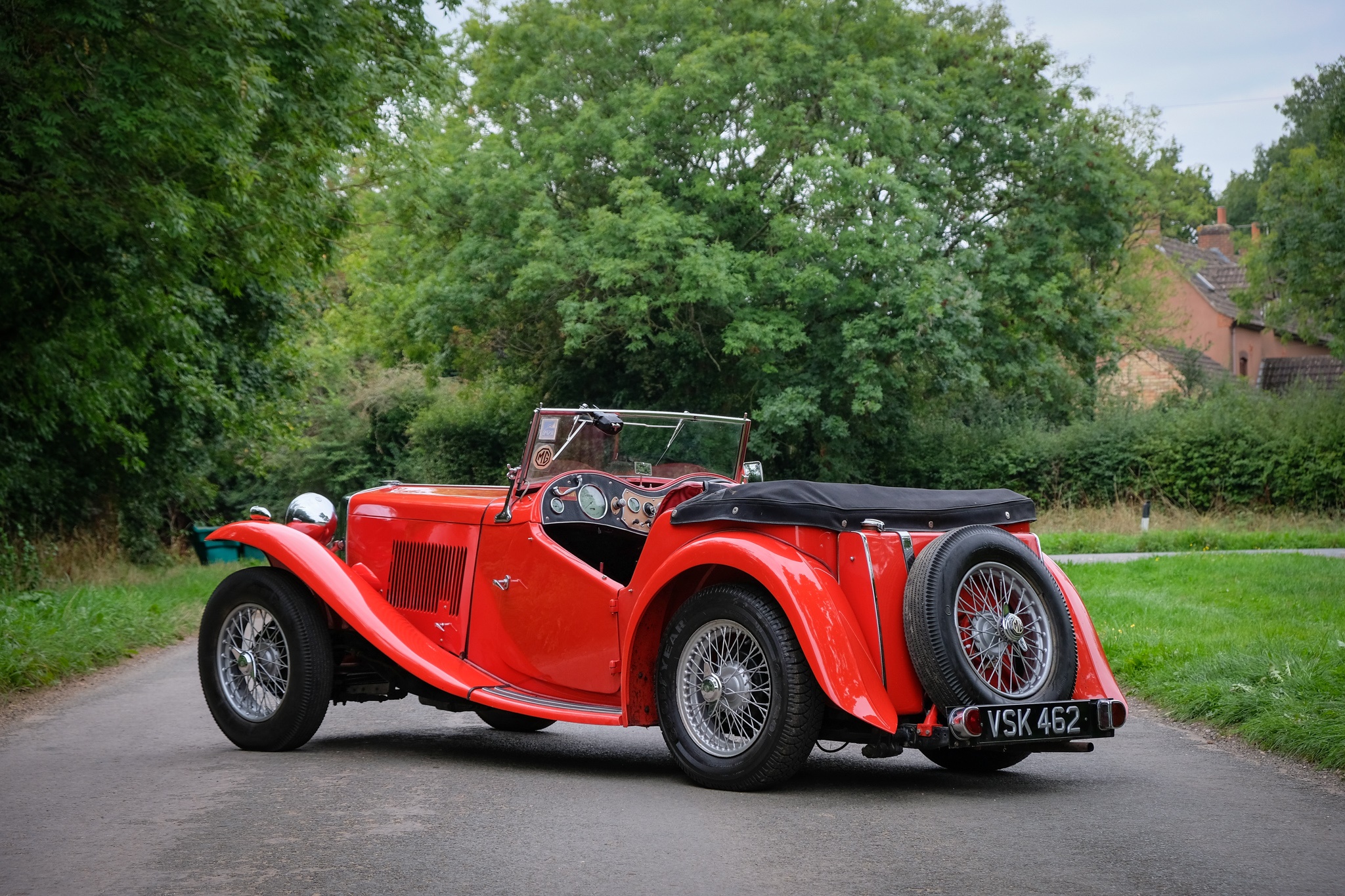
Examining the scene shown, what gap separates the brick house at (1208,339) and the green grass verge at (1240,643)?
28213 mm

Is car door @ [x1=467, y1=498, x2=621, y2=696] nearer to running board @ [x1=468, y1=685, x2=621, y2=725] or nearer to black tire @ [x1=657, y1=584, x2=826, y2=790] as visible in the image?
running board @ [x1=468, y1=685, x2=621, y2=725]

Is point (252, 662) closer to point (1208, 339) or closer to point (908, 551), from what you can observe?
point (908, 551)

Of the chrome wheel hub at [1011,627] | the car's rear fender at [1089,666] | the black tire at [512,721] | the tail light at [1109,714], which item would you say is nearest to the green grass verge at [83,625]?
the black tire at [512,721]

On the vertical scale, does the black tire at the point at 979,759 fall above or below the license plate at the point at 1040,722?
below

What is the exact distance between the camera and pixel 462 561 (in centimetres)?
713

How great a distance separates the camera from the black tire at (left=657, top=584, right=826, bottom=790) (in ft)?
→ 17.8

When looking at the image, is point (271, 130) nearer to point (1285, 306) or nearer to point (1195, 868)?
point (1195, 868)

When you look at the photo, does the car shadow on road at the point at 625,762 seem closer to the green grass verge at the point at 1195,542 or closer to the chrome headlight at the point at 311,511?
the chrome headlight at the point at 311,511

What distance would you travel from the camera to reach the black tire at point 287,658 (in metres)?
6.88

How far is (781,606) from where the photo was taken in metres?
5.53

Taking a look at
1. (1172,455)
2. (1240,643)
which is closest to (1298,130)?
(1172,455)

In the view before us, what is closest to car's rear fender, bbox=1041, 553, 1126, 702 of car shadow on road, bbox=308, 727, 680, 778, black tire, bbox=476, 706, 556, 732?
car shadow on road, bbox=308, 727, 680, 778

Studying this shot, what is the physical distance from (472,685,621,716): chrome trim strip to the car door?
0.08m

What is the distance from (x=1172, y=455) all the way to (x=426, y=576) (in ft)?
78.7
